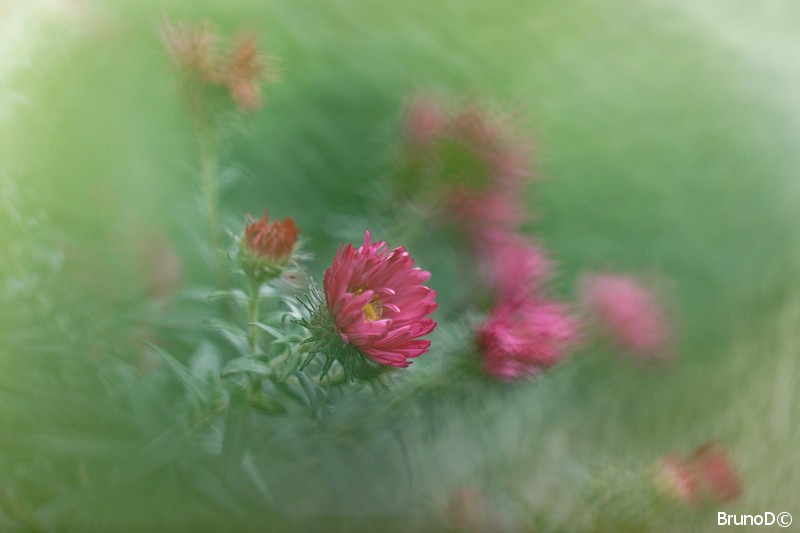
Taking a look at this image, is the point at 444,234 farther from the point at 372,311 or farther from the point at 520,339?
the point at 372,311

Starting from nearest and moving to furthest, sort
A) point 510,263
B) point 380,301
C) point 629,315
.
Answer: point 380,301 < point 510,263 < point 629,315

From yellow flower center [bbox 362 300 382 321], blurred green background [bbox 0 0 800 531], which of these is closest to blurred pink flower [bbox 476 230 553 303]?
blurred green background [bbox 0 0 800 531]

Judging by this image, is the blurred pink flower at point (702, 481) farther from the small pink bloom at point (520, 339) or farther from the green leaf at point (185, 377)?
the green leaf at point (185, 377)

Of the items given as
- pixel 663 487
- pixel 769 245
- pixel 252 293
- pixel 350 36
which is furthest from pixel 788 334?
pixel 252 293

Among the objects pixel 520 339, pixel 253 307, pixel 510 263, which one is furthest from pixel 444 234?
pixel 253 307

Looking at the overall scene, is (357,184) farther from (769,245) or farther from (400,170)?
(769,245)

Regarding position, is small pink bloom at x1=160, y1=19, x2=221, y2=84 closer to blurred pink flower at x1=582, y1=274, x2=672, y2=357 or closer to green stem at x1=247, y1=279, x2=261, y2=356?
green stem at x1=247, y1=279, x2=261, y2=356
